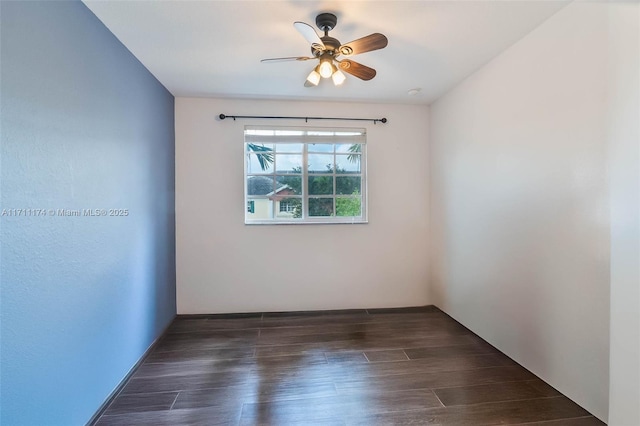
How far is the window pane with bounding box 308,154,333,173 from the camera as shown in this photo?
321 cm

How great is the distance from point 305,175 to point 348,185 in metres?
0.53

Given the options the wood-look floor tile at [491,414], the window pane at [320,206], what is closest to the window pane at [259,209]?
the window pane at [320,206]

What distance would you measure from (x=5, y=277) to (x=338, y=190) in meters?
2.67

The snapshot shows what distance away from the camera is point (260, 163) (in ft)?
10.3

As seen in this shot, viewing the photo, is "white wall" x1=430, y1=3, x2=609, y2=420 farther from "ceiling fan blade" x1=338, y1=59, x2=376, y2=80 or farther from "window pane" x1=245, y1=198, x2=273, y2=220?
"window pane" x1=245, y1=198, x2=273, y2=220

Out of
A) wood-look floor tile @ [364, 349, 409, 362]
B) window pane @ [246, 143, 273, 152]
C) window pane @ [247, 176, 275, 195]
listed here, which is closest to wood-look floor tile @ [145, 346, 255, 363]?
wood-look floor tile @ [364, 349, 409, 362]

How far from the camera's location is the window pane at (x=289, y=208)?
319 centimetres

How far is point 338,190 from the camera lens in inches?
128

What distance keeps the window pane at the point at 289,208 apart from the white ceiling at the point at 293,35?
121cm

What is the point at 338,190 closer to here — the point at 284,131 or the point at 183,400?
the point at 284,131

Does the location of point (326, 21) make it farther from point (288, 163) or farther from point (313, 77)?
point (288, 163)

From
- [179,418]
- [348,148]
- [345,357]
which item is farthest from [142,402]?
[348,148]

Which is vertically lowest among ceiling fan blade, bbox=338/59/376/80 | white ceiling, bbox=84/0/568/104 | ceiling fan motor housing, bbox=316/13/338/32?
ceiling fan blade, bbox=338/59/376/80

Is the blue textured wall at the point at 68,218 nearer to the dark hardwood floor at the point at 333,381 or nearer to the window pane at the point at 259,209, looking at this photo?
the dark hardwood floor at the point at 333,381
